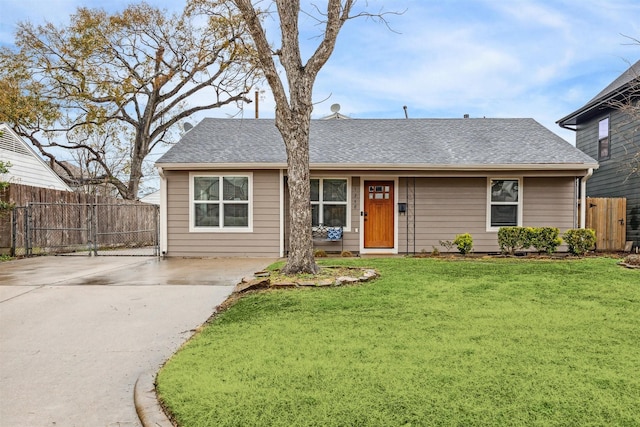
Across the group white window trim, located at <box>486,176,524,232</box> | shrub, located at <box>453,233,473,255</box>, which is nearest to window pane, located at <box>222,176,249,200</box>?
shrub, located at <box>453,233,473,255</box>

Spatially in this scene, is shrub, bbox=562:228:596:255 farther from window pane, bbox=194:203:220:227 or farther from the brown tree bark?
window pane, bbox=194:203:220:227

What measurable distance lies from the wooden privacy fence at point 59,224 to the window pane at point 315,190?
4610mm

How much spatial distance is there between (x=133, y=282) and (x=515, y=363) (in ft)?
21.1

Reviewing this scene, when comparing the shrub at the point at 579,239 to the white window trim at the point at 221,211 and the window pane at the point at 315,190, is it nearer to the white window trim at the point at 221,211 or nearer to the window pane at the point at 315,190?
the window pane at the point at 315,190

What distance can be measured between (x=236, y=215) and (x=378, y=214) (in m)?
3.80

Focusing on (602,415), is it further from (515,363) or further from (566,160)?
(566,160)

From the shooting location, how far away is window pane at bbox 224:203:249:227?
1132 centimetres

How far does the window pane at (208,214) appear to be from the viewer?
11328 millimetres

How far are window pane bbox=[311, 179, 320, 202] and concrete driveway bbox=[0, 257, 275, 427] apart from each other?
10.2ft

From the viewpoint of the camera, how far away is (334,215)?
11.5 meters

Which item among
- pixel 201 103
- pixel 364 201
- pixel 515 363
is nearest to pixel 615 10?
pixel 364 201

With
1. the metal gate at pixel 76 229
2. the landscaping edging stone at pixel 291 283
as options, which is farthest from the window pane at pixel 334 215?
the metal gate at pixel 76 229

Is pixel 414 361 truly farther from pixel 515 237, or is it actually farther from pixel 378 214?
pixel 378 214

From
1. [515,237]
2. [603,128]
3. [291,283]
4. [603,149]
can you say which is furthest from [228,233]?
[603,128]
